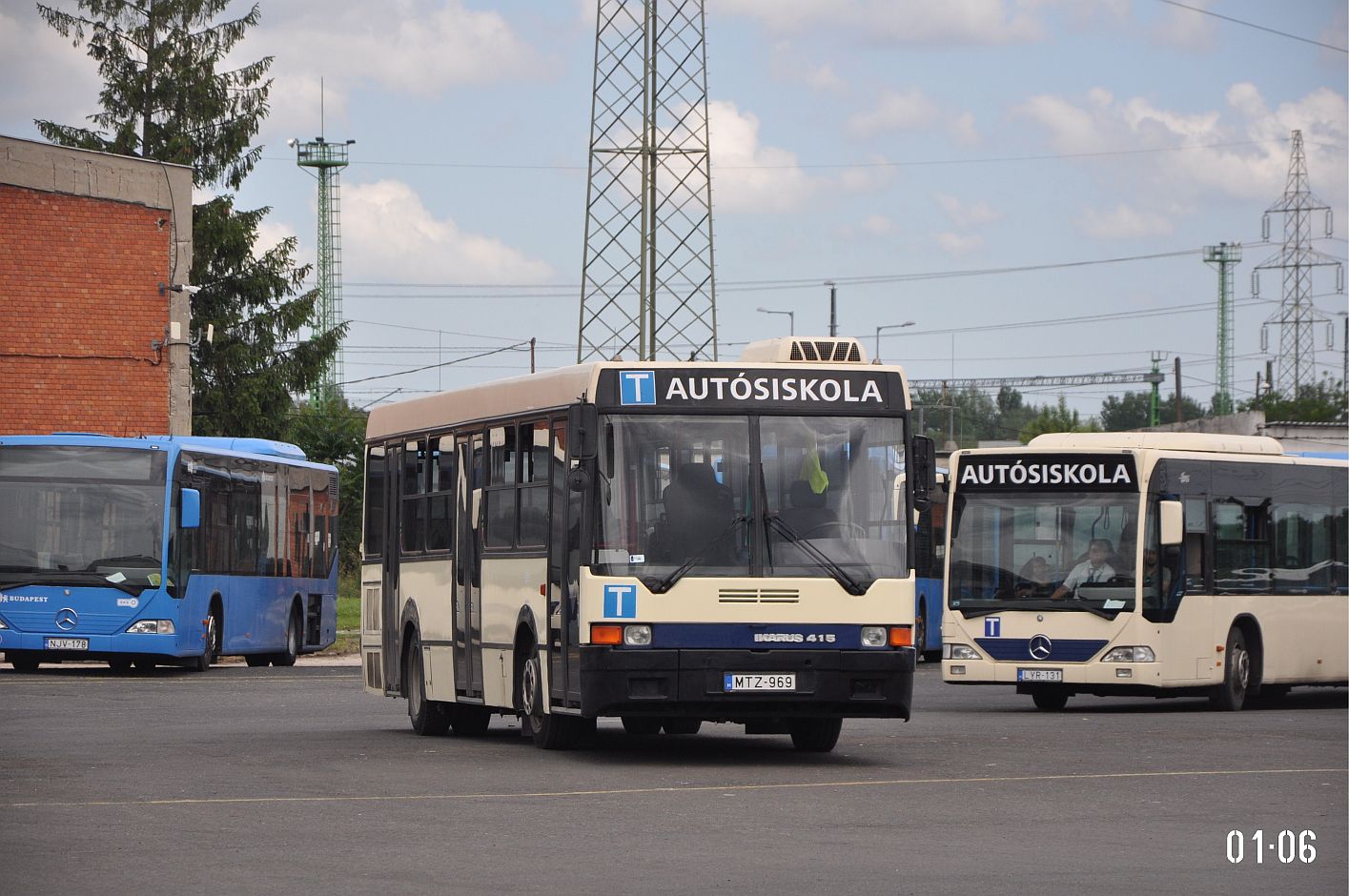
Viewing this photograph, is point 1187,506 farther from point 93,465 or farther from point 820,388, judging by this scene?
point 93,465

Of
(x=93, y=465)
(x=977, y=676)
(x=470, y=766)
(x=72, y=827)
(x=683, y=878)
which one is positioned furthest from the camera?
(x=93, y=465)

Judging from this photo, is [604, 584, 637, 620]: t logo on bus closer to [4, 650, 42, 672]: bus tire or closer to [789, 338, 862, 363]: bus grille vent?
[789, 338, 862, 363]: bus grille vent

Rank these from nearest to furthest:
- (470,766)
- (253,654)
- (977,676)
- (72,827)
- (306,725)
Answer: (72,827) < (470,766) < (306,725) < (977,676) < (253,654)

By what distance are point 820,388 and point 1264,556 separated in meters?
11.5

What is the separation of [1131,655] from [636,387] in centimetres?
979

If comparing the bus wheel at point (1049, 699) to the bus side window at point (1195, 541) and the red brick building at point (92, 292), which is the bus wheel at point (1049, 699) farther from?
the red brick building at point (92, 292)

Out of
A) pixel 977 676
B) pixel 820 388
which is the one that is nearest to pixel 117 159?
pixel 977 676

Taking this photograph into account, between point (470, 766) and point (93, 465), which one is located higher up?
point (93, 465)

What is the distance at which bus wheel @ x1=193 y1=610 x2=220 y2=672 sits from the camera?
3241 cm

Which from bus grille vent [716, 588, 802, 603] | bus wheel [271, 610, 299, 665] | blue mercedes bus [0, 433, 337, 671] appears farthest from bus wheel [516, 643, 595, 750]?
bus wheel [271, 610, 299, 665]

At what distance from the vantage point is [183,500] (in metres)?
30.5

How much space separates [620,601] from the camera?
53.3ft

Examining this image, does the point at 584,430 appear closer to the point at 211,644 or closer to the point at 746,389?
the point at 746,389

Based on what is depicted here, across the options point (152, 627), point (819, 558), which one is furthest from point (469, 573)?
point (152, 627)
